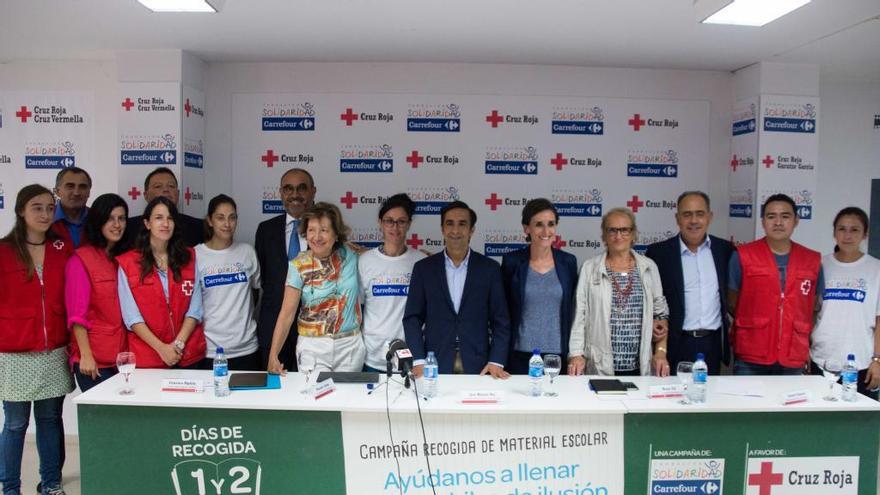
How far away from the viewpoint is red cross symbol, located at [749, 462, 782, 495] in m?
2.24

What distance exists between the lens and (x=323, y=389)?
225 cm

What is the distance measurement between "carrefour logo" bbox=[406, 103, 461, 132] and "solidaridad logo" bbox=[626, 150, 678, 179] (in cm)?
117

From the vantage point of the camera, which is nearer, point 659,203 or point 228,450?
point 228,450

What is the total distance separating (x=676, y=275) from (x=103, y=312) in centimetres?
261

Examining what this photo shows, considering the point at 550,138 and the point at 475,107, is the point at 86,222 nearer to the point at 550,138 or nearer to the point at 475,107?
the point at 475,107

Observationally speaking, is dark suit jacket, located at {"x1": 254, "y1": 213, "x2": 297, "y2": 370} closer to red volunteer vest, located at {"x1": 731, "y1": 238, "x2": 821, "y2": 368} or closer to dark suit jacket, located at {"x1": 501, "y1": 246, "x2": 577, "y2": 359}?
dark suit jacket, located at {"x1": 501, "y1": 246, "x2": 577, "y2": 359}

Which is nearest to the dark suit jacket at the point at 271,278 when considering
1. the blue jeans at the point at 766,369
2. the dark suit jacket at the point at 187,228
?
the dark suit jacket at the point at 187,228

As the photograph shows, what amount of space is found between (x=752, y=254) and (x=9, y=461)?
357 centimetres

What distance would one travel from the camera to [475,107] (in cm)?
389

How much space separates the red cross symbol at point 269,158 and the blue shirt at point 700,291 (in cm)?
250

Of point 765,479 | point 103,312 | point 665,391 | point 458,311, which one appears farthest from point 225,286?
point 765,479

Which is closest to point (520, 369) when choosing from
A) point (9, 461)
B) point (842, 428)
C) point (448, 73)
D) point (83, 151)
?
point (842, 428)

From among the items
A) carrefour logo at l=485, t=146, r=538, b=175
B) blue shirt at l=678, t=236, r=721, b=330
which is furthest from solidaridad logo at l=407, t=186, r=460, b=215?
blue shirt at l=678, t=236, r=721, b=330

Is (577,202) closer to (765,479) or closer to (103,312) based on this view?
(765,479)
